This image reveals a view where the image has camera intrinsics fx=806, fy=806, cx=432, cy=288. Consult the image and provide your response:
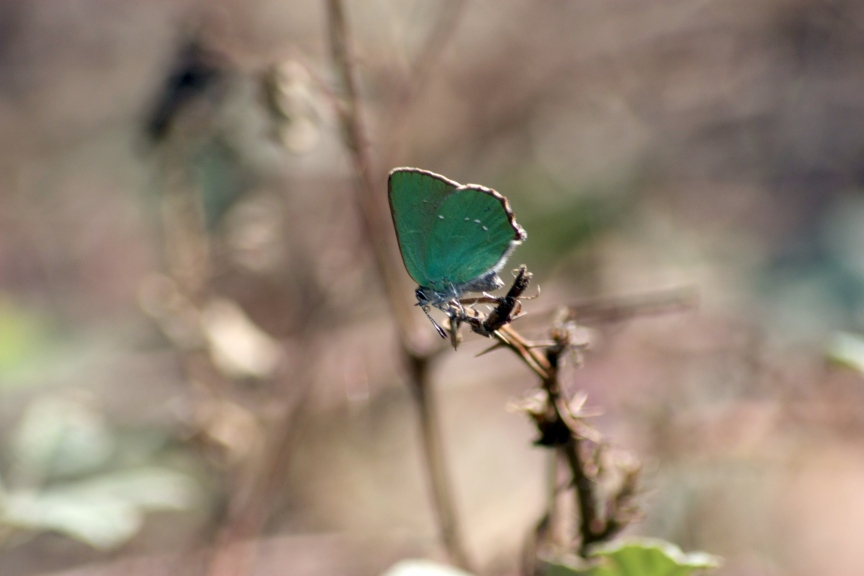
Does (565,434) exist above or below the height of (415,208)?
below

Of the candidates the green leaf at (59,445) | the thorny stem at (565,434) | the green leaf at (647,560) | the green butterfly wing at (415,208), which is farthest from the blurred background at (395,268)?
the green butterfly wing at (415,208)

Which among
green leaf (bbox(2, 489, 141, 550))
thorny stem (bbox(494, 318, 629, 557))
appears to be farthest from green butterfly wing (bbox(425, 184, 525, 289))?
green leaf (bbox(2, 489, 141, 550))

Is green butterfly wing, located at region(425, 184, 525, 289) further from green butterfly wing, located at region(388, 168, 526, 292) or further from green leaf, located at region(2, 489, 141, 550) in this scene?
green leaf, located at region(2, 489, 141, 550)

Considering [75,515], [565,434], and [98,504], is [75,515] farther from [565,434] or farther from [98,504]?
[565,434]

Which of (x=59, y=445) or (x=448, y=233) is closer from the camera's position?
(x=448, y=233)

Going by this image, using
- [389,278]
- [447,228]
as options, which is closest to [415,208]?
[447,228]

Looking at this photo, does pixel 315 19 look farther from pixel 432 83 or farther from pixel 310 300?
pixel 310 300
